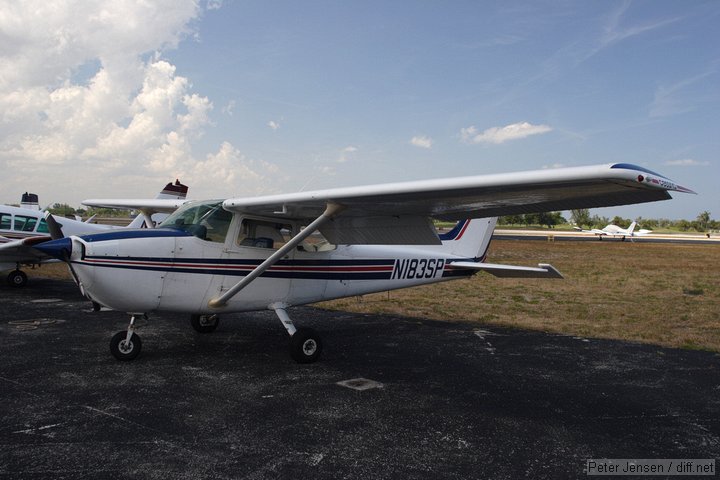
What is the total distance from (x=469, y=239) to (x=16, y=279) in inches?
490

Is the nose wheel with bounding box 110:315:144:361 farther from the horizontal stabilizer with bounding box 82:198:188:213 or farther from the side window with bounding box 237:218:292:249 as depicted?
the horizontal stabilizer with bounding box 82:198:188:213

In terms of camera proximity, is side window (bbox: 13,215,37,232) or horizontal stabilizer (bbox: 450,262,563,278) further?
side window (bbox: 13,215,37,232)

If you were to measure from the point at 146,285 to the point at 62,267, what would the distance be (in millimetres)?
15920

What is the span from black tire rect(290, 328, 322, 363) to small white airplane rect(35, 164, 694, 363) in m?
0.01

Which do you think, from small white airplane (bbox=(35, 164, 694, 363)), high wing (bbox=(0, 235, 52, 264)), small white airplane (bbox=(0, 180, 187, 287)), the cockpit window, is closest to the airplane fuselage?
small white airplane (bbox=(35, 164, 694, 363))

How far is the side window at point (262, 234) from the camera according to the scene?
275 inches

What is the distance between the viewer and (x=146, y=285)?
6176 mm

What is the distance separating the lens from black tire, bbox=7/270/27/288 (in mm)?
13693

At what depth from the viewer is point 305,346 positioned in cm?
666

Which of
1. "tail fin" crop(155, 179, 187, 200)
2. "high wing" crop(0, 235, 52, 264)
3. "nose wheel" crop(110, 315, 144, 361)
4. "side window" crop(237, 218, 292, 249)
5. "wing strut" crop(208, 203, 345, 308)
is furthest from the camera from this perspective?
"tail fin" crop(155, 179, 187, 200)

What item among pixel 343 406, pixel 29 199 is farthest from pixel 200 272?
pixel 29 199

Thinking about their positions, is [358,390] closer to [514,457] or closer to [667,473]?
[514,457]

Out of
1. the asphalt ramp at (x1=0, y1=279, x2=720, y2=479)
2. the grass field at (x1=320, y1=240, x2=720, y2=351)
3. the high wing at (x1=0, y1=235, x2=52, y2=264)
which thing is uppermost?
the high wing at (x1=0, y1=235, x2=52, y2=264)

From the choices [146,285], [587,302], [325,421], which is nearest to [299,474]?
[325,421]
